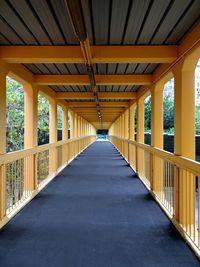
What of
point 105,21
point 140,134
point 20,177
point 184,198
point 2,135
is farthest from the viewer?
point 140,134

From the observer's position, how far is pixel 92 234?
378 cm

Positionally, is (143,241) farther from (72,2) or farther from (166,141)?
(166,141)

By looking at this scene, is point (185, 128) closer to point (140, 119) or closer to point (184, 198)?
point (184, 198)

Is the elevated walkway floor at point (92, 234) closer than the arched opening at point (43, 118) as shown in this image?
Yes

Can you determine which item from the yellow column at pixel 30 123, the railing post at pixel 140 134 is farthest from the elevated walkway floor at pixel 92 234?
the railing post at pixel 140 134

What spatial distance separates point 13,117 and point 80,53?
550 inches

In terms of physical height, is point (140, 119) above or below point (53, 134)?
above

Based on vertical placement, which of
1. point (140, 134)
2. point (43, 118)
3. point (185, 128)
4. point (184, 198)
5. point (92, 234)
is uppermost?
point (43, 118)

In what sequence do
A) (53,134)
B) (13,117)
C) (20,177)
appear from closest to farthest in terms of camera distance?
(20,177), (53,134), (13,117)

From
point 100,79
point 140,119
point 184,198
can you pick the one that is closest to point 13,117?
point 140,119

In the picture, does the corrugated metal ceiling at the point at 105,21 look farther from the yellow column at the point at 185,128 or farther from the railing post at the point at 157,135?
the railing post at the point at 157,135

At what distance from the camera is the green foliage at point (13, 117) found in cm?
1652

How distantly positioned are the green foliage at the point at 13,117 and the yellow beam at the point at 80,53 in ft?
40.5

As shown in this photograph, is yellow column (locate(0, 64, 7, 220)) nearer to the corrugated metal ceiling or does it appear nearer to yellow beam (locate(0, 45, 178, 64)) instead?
yellow beam (locate(0, 45, 178, 64))
